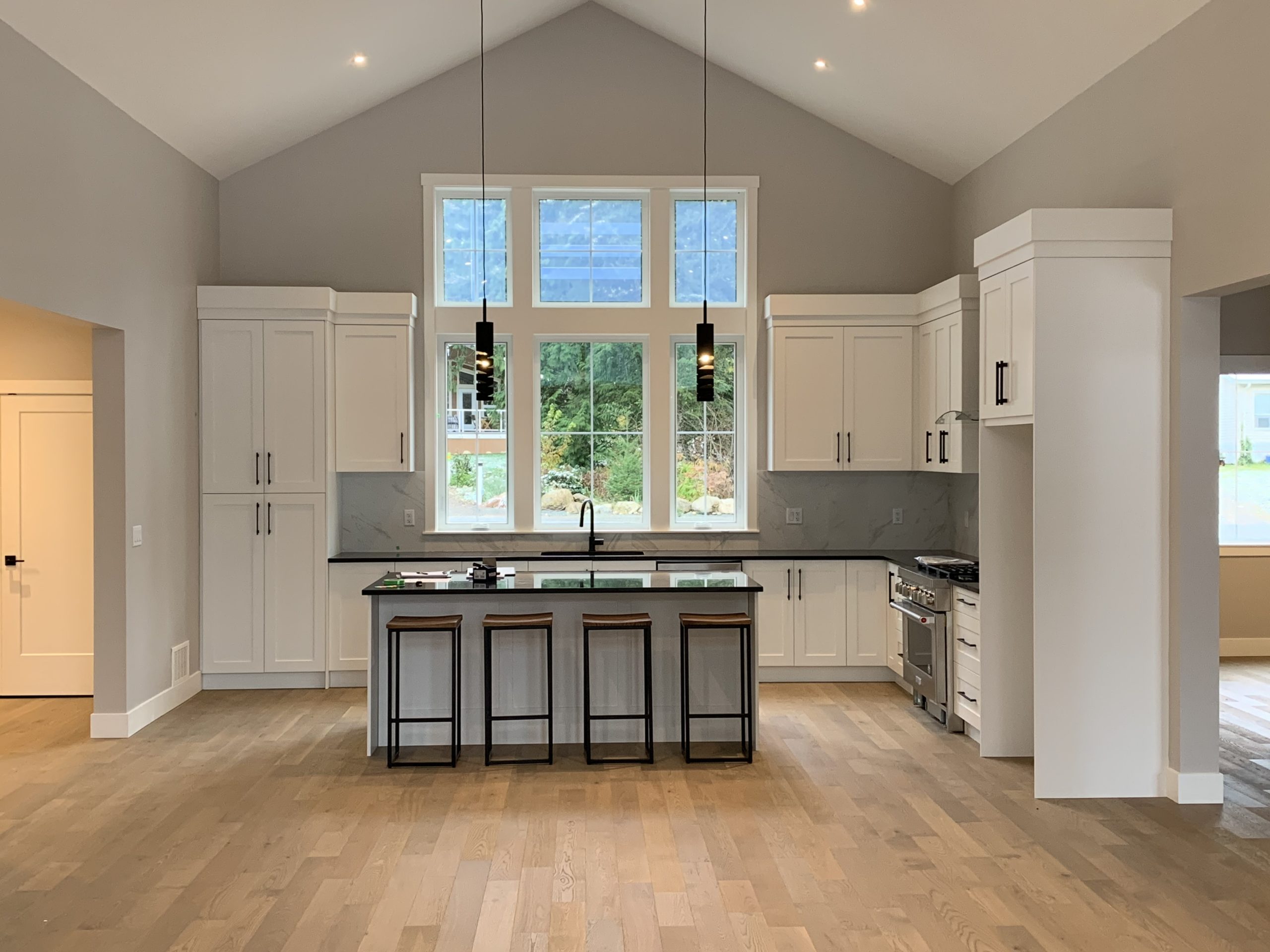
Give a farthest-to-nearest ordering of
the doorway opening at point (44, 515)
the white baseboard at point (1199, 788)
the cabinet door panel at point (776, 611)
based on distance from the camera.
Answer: the cabinet door panel at point (776, 611) → the doorway opening at point (44, 515) → the white baseboard at point (1199, 788)

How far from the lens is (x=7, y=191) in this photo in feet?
15.4

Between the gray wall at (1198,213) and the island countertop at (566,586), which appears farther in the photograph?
the island countertop at (566,586)

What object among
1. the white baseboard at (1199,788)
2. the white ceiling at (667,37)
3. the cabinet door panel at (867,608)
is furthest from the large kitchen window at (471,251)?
the white baseboard at (1199,788)

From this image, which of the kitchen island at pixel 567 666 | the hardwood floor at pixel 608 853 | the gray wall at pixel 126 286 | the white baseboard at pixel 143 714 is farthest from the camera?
the white baseboard at pixel 143 714

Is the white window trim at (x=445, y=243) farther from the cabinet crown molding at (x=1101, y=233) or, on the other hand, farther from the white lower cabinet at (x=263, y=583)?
the cabinet crown molding at (x=1101, y=233)

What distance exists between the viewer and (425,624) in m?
5.22

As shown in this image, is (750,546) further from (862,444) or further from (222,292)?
(222,292)

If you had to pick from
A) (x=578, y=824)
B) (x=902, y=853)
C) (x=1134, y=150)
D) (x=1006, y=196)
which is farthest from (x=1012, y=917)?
(x=1006, y=196)

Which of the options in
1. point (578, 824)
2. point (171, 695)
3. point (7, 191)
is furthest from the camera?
point (171, 695)

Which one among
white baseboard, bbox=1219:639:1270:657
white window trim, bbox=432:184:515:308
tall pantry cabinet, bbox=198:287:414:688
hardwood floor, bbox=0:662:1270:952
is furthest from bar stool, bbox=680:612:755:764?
white baseboard, bbox=1219:639:1270:657

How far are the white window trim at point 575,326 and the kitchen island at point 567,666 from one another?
1.99m

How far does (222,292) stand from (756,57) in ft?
13.2

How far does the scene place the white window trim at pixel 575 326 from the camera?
7.49m

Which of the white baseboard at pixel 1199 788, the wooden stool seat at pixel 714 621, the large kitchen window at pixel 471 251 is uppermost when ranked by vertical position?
the large kitchen window at pixel 471 251
